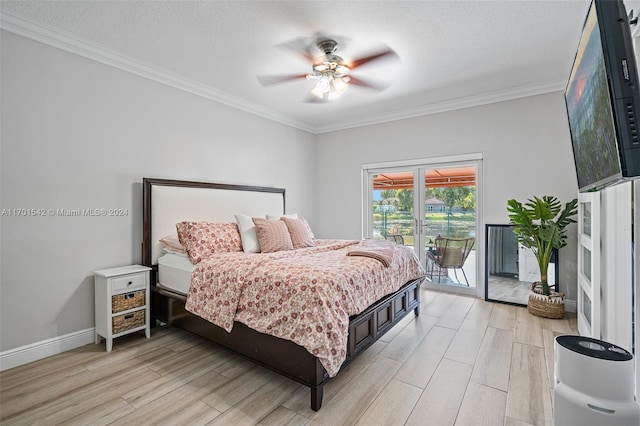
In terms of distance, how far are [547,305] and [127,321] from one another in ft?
14.1

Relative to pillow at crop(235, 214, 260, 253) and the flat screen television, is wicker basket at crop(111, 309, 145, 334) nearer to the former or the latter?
pillow at crop(235, 214, 260, 253)

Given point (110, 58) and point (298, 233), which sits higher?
point (110, 58)

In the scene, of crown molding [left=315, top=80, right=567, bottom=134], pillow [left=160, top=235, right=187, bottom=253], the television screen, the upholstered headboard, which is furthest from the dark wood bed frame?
crown molding [left=315, top=80, right=567, bottom=134]

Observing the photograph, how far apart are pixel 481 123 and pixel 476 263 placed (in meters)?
1.92

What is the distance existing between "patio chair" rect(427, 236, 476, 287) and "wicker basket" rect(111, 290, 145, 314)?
378cm

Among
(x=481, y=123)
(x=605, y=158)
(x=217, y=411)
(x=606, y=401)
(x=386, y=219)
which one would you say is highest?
(x=481, y=123)

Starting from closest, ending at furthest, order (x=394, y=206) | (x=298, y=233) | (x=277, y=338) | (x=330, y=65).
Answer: (x=277, y=338) < (x=330, y=65) < (x=298, y=233) < (x=394, y=206)

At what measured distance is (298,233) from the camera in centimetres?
366

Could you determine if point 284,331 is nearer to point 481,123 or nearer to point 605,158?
point 605,158

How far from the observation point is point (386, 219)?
200 inches

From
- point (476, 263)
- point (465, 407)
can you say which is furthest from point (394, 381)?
point (476, 263)

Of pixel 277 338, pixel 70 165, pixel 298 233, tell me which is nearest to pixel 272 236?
pixel 298 233

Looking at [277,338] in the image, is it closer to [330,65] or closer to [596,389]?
[596,389]

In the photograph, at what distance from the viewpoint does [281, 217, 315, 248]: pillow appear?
3.59m
